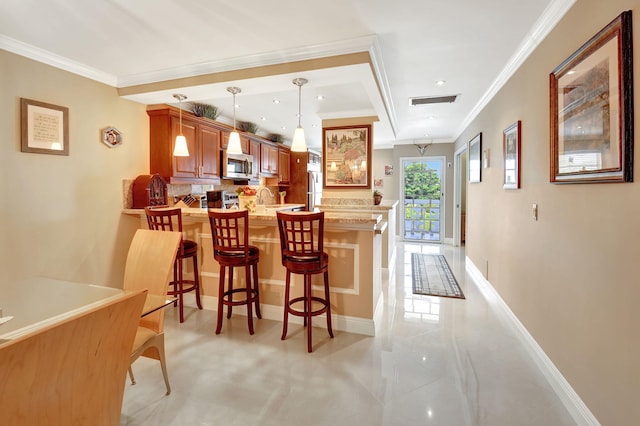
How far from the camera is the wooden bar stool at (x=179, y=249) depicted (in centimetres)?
288

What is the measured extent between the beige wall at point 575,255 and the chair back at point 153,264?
2.33 m

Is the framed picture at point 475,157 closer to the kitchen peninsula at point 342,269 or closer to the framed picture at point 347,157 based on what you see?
the framed picture at point 347,157

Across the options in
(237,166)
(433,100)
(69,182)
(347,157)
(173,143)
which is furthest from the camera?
(237,166)

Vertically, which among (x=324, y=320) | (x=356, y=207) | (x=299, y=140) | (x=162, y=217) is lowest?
(x=324, y=320)

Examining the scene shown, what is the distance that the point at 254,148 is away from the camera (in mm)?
5512

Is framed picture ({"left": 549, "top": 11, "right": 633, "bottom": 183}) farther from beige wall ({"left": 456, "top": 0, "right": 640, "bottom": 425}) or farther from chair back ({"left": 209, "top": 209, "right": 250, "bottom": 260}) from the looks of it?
chair back ({"left": 209, "top": 209, "right": 250, "bottom": 260})

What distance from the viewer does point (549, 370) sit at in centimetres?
205

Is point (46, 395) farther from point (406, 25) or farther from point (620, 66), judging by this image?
point (406, 25)

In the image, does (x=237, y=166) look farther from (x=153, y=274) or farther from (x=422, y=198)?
(x=422, y=198)

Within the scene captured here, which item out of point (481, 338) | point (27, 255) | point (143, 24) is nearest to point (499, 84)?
point (481, 338)

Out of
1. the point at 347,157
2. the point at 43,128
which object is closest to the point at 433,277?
the point at 347,157

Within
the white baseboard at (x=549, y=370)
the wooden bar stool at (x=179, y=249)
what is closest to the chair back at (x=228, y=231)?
the wooden bar stool at (x=179, y=249)

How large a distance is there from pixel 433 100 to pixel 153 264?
3888mm

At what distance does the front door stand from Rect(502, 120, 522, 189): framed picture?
4141 mm
